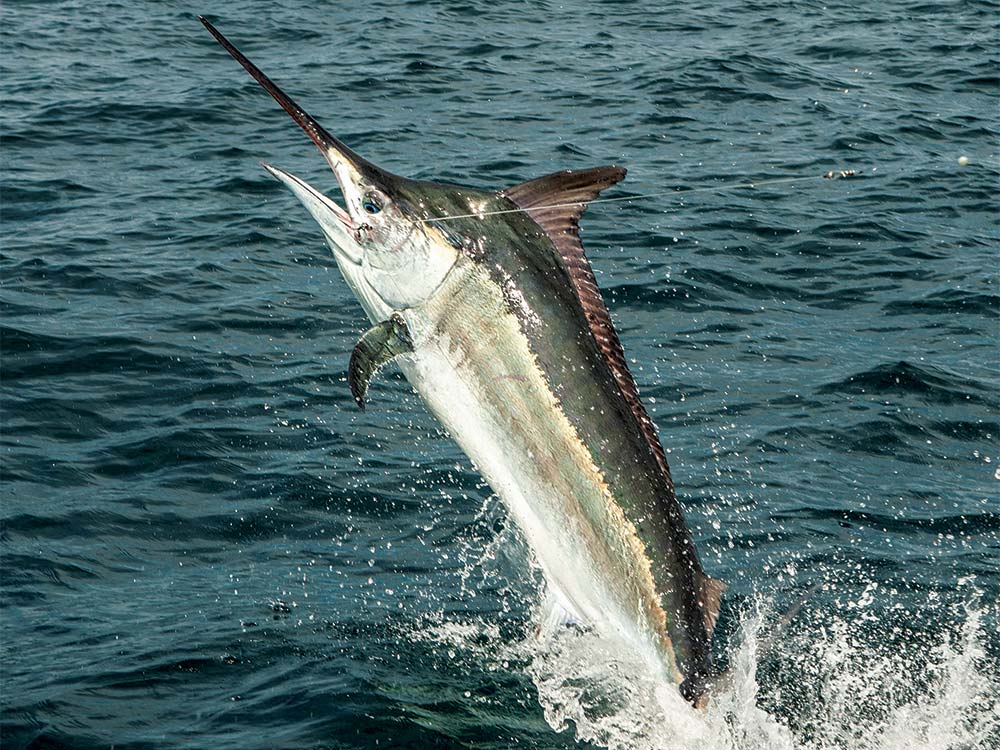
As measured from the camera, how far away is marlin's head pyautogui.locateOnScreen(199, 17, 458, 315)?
4984 millimetres

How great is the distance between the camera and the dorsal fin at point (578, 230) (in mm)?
5051

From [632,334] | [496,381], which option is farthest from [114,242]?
[496,381]

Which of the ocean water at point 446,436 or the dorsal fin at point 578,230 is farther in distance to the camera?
the ocean water at point 446,436

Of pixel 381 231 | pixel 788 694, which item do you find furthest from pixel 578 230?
pixel 788 694

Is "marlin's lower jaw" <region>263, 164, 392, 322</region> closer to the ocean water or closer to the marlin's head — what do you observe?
the marlin's head

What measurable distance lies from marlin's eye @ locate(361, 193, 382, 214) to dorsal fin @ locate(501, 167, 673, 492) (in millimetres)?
445

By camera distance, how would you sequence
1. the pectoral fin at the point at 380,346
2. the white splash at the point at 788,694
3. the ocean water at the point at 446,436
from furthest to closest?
the ocean water at the point at 446,436 → the white splash at the point at 788,694 → the pectoral fin at the point at 380,346

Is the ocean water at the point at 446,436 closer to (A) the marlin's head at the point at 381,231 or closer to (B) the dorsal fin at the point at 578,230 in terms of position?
(B) the dorsal fin at the point at 578,230

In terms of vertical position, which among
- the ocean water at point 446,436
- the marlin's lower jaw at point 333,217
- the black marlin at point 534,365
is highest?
the marlin's lower jaw at point 333,217

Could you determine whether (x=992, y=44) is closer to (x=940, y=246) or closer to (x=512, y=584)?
(x=940, y=246)

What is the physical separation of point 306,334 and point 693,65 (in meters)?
8.91

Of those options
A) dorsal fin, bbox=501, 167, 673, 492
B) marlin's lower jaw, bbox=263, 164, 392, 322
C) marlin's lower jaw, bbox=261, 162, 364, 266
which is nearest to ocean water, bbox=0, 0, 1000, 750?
dorsal fin, bbox=501, 167, 673, 492

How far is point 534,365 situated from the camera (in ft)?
16.4

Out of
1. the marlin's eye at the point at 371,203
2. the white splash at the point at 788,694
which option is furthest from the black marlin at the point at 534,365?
the white splash at the point at 788,694
